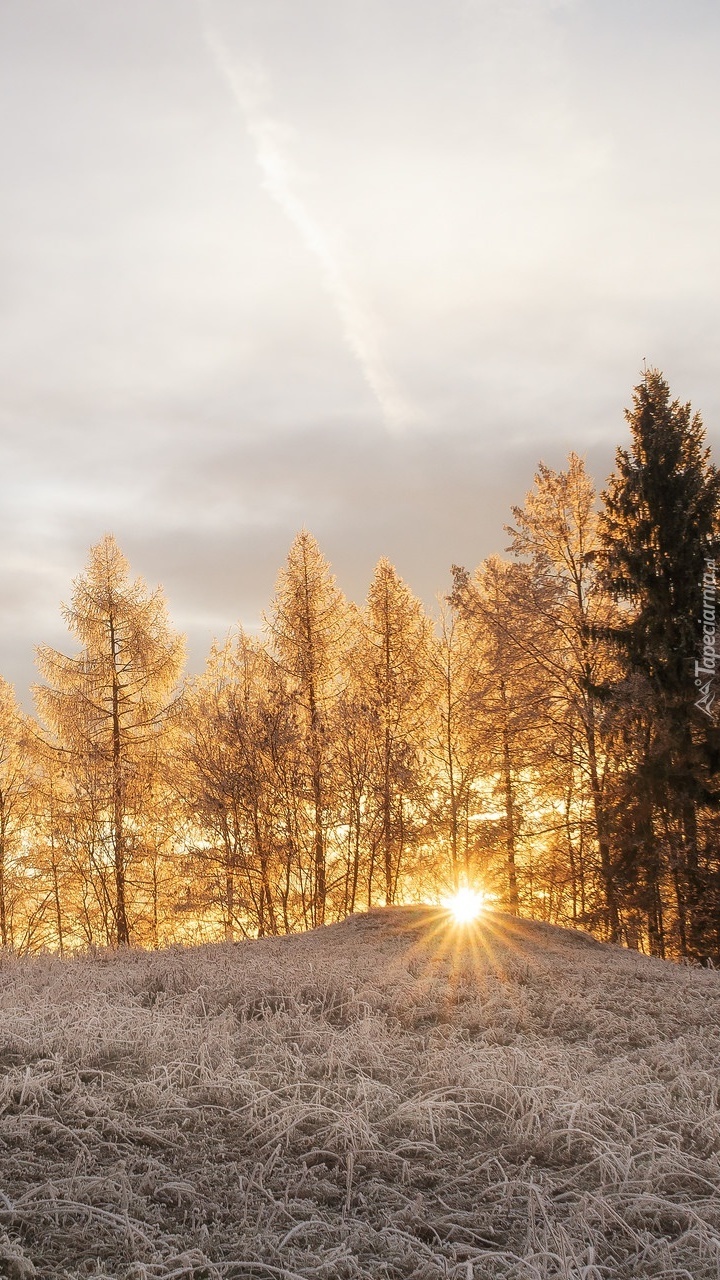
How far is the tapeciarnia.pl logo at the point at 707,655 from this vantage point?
15930 millimetres

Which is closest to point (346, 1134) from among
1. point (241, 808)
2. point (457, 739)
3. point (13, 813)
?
point (241, 808)

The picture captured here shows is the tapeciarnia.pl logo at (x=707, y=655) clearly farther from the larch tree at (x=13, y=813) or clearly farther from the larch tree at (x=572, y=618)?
the larch tree at (x=13, y=813)

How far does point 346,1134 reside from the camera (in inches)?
126

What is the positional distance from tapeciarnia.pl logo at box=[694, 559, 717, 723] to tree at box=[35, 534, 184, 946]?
1176cm

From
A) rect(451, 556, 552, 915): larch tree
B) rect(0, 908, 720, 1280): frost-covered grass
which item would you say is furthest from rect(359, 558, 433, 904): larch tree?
rect(0, 908, 720, 1280): frost-covered grass

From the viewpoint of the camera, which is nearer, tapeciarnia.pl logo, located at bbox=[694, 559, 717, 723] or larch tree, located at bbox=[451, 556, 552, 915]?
tapeciarnia.pl logo, located at bbox=[694, 559, 717, 723]

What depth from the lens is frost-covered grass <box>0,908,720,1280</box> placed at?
2.47 metres

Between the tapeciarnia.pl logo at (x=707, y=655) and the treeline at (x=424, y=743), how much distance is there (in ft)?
0.14

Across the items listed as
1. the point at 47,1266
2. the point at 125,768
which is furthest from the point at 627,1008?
the point at 125,768

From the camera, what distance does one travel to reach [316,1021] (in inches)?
205

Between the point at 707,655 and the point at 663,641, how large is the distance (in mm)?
823

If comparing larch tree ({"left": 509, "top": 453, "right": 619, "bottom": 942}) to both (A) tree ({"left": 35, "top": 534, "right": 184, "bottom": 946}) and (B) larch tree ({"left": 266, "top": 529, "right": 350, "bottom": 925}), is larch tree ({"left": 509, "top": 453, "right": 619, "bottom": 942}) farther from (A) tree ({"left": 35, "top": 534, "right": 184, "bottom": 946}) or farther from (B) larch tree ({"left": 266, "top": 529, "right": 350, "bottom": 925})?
(A) tree ({"left": 35, "top": 534, "right": 184, "bottom": 946})

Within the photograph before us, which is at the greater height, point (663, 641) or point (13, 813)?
point (663, 641)

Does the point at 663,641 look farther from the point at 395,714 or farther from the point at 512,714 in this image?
the point at 395,714
